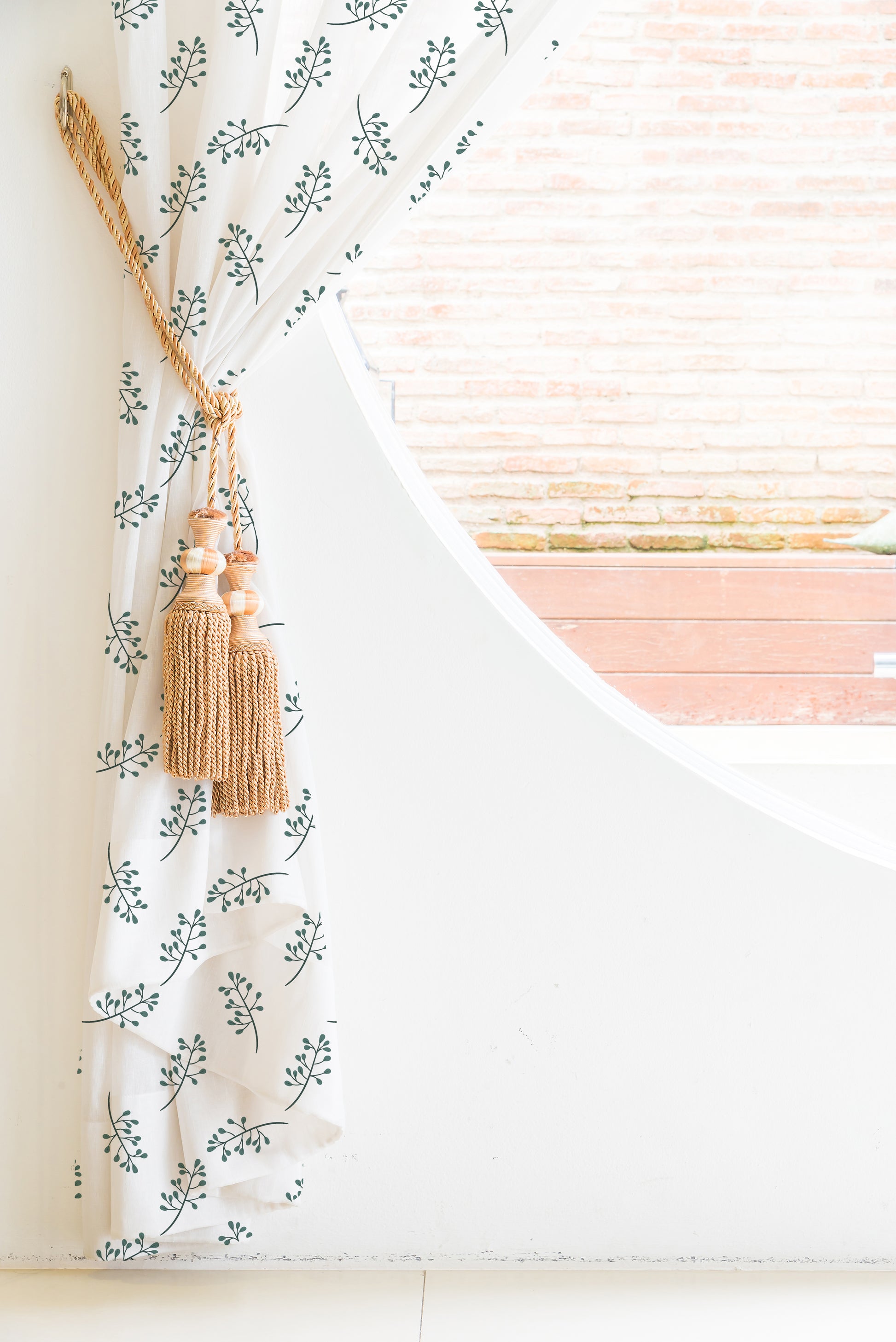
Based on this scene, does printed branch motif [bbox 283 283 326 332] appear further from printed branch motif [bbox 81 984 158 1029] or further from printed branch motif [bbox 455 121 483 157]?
printed branch motif [bbox 81 984 158 1029]

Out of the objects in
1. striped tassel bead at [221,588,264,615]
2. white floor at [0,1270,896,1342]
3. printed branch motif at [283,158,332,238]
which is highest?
printed branch motif at [283,158,332,238]

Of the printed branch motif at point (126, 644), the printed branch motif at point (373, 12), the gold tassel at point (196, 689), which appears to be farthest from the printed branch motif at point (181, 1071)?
the printed branch motif at point (373, 12)

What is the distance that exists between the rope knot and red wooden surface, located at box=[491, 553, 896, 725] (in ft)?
1.40

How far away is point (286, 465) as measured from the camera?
3.94 ft

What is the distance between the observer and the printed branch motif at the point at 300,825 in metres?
1.11

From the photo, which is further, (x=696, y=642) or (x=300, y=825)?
(x=696, y=642)

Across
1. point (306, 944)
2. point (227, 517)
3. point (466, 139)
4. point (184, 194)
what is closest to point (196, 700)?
point (227, 517)

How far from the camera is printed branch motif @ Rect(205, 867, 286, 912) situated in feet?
3.62

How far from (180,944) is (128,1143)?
0.25 metres

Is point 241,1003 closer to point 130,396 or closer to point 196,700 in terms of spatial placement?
point 196,700

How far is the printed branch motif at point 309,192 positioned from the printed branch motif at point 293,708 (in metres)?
0.56

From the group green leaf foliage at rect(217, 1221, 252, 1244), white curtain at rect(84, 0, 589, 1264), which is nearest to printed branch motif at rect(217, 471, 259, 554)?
white curtain at rect(84, 0, 589, 1264)

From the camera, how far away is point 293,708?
1117mm

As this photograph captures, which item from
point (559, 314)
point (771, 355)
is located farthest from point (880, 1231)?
point (559, 314)
